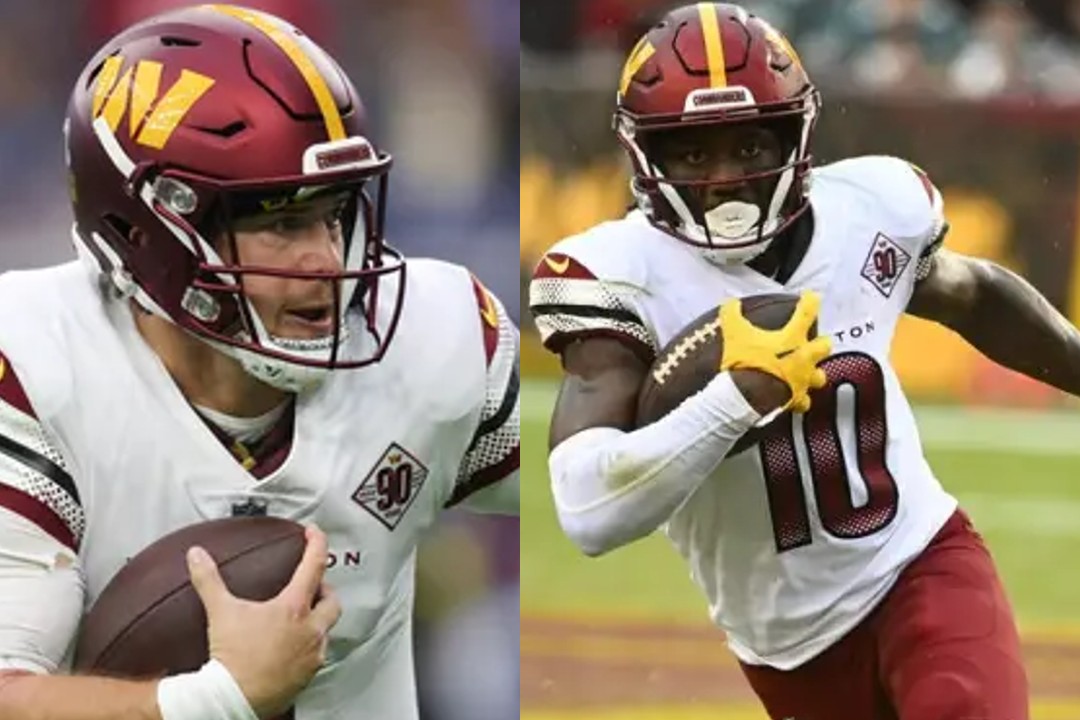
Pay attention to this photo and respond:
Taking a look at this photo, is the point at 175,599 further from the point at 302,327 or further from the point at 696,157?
the point at 696,157

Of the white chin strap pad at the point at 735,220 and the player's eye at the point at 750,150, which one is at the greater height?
the player's eye at the point at 750,150

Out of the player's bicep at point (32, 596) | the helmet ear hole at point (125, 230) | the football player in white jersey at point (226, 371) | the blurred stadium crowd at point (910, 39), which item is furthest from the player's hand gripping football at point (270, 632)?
the blurred stadium crowd at point (910, 39)

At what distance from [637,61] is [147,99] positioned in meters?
0.71

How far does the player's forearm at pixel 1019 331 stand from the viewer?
8.46 feet

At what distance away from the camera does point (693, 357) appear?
7.13 feet

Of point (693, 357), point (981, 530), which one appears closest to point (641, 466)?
point (693, 357)

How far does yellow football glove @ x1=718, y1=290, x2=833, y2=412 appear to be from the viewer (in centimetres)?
208

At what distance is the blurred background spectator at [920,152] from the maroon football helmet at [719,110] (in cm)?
386

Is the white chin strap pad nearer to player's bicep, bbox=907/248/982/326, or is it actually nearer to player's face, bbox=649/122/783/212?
player's face, bbox=649/122/783/212

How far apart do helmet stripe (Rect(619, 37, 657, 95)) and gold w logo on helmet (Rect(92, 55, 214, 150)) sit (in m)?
0.66

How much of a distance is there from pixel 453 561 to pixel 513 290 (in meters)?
0.50

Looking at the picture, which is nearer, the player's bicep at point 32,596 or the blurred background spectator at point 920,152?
the player's bicep at point 32,596

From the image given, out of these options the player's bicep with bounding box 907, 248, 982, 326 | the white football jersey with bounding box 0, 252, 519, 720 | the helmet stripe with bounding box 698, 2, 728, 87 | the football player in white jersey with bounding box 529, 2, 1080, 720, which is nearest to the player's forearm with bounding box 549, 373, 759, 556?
the football player in white jersey with bounding box 529, 2, 1080, 720

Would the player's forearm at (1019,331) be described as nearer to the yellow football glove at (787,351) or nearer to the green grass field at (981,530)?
the yellow football glove at (787,351)
